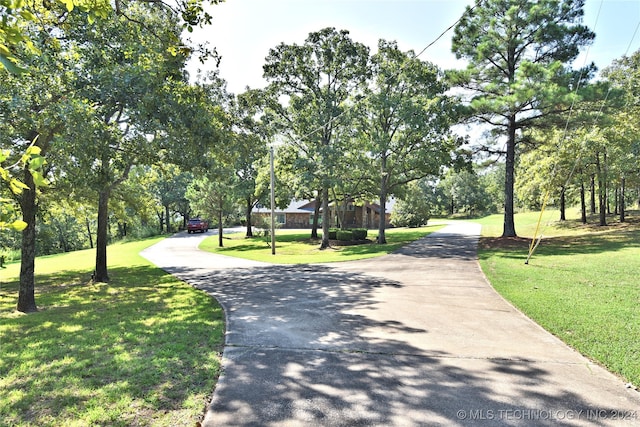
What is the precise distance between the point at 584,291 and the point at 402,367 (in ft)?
21.8

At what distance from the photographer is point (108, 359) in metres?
4.92

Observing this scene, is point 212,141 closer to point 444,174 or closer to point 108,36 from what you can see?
point 108,36

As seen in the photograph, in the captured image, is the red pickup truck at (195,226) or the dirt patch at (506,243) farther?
the red pickup truck at (195,226)

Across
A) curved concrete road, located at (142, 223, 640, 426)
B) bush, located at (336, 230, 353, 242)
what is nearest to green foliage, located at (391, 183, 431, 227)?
bush, located at (336, 230, 353, 242)

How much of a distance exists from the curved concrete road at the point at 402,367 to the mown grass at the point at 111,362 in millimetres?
438

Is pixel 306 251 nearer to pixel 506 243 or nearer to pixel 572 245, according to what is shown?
pixel 506 243

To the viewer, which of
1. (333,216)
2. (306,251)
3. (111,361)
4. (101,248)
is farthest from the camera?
(333,216)

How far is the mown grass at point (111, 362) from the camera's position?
3.59 m

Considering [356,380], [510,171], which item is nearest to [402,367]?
[356,380]

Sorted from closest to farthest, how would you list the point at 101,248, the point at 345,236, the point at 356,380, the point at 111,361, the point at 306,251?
the point at 356,380
the point at 111,361
the point at 101,248
the point at 306,251
the point at 345,236

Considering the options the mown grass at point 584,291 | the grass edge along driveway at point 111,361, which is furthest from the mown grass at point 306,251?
the grass edge along driveway at point 111,361

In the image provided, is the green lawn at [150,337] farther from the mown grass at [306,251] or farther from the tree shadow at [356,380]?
the mown grass at [306,251]

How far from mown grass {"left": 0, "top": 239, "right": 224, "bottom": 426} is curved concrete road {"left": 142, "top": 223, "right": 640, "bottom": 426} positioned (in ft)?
1.44

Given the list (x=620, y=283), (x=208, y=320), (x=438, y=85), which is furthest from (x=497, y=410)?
(x=438, y=85)
